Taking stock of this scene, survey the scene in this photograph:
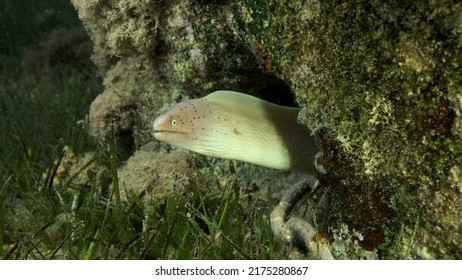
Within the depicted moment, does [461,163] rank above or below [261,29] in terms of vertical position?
below

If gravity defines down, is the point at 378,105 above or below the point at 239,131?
above

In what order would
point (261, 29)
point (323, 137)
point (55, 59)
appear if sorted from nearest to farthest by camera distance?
point (323, 137) < point (261, 29) < point (55, 59)

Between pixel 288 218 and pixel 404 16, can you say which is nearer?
pixel 404 16

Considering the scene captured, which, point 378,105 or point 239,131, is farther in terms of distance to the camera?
point 239,131

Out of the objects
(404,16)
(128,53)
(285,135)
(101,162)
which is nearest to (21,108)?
(101,162)

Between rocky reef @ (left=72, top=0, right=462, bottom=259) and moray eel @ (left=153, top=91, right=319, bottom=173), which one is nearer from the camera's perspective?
rocky reef @ (left=72, top=0, right=462, bottom=259)

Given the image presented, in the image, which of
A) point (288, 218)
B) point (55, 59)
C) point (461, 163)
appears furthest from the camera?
point (55, 59)

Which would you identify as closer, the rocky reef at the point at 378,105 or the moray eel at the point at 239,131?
the rocky reef at the point at 378,105

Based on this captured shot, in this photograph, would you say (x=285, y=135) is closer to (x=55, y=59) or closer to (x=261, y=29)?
(x=261, y=29)
